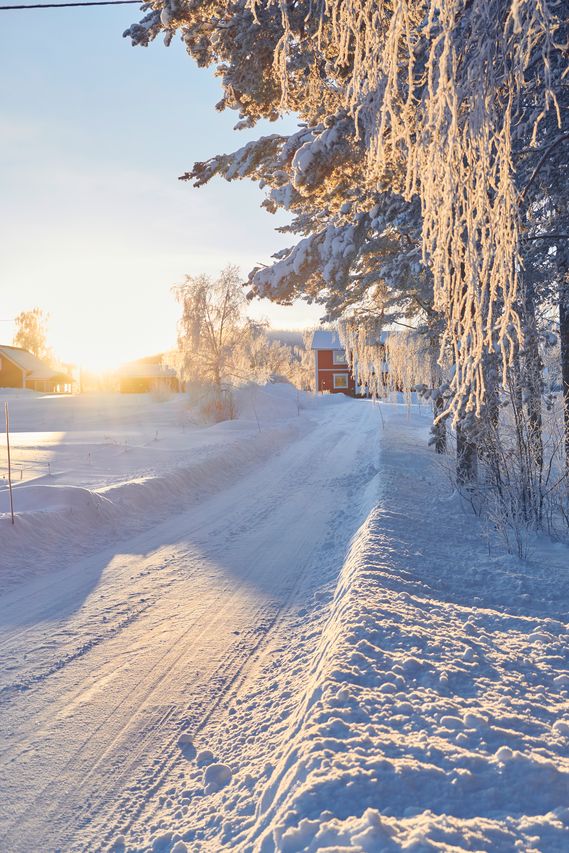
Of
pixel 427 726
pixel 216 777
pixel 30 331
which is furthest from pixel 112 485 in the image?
pixel 30 331

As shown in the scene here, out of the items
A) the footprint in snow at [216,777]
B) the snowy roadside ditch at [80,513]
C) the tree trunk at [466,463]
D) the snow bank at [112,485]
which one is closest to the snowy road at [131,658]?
the footprint in snow at [216,777]

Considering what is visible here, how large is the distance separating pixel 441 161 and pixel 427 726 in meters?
2.89

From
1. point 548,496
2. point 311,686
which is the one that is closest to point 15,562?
point 311,686

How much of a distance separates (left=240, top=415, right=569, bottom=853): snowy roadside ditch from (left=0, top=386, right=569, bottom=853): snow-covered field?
0.4 inches

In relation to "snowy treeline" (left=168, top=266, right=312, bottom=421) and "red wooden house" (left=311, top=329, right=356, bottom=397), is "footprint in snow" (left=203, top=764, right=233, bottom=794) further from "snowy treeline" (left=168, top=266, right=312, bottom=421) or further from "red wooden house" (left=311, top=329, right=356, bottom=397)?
"red wooden house" (left=311, top=329, right=356, bottom=397)

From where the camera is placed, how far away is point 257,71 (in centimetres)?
583

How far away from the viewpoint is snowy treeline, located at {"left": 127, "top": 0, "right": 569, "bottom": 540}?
266 centimetres

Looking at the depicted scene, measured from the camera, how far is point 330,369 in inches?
2450

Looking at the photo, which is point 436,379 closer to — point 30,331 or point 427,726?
point 427,726

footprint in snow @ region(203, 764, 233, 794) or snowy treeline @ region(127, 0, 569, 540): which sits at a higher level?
snowy treeline @ region(127, 0, 569, 540)

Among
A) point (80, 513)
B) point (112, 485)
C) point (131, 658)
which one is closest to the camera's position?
point (131, 658)

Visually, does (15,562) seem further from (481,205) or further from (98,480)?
(481,205)

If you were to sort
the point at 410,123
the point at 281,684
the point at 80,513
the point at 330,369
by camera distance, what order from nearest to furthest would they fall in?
the point at 281,684, the point at 410,123, the point at 80,513, the point at 330,369

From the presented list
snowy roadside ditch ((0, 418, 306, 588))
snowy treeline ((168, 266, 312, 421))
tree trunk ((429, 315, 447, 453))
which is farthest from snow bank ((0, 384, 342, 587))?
tree trunk ((429, 315, 447, 453))
